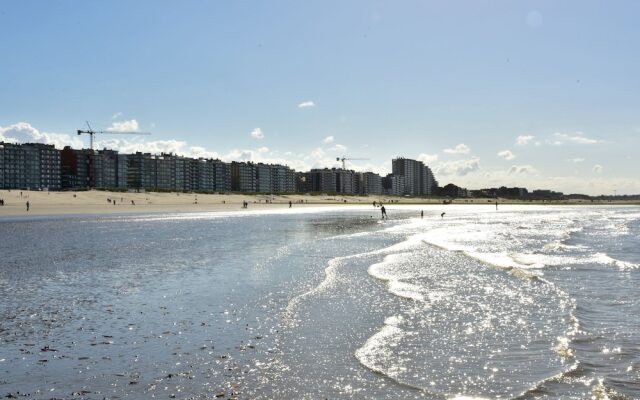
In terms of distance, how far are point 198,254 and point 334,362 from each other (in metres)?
17.9

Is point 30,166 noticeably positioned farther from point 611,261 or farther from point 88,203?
point 611,261

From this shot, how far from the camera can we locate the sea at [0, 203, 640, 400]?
305 inches

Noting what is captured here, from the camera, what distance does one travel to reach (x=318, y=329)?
36.1ft

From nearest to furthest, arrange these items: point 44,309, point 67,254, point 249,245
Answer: point 44,309, point 67,254, point 249,245

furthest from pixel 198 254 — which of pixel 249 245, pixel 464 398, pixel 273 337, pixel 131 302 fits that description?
pixel 464 398

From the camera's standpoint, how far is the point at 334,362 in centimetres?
879

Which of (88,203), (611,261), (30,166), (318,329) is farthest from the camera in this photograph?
(30,166)

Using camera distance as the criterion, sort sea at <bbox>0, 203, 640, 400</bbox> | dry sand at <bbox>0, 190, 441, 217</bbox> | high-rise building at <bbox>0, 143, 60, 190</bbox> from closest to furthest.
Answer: sea at <bbox>0, 203, 640, 400</bbox> → dry sand at <bbox>0, 190, 441, 217</bbox> → high-rise building at <bbox>0, 143, 60, 190</bbox>

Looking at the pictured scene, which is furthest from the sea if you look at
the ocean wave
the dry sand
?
the dry sand

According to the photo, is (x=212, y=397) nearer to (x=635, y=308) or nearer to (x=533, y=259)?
(x=635, y=308)

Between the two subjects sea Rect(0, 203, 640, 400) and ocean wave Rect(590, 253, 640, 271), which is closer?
sea Rect(0, 203, 640, 400)

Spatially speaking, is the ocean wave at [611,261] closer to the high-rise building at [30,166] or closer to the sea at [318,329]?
the sea at [318,329]

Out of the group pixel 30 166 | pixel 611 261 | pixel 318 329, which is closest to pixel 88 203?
pixel 30 166

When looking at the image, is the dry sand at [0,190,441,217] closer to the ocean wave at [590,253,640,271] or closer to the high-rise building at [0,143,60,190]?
the high-rise building at [0,143,60,190]
